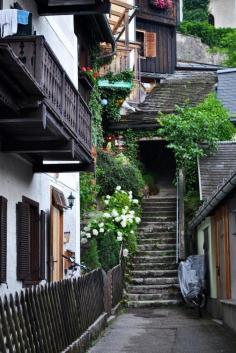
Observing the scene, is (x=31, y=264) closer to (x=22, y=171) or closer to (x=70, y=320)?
(x=22, y=171)

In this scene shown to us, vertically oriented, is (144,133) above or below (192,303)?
above

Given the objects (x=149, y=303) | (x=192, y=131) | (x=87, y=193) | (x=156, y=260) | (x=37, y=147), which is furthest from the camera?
(x=192, y=131)

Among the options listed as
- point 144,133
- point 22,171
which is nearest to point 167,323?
point 22,171

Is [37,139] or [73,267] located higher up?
[37,139]

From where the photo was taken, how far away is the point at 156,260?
826 inches

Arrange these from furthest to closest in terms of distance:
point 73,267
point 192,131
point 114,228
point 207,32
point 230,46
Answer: point 207,32, point 230,46, point 192,131, point 114,228, point 73,267

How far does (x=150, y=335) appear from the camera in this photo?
13.0 metres

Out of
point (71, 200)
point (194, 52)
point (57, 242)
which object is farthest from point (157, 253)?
point (194, 52)

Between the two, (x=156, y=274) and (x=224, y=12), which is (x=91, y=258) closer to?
(x=156, y=274)

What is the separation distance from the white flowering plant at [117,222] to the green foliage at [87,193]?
0.43 m

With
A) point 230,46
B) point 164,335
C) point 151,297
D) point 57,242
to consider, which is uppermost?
point 230,46

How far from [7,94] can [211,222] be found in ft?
32.7

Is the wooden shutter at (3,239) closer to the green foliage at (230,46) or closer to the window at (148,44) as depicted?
the window at (148,44)

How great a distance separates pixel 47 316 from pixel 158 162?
21.7 metres
